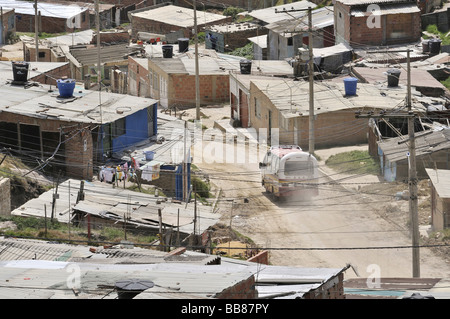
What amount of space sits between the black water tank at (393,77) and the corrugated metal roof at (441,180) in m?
11.8

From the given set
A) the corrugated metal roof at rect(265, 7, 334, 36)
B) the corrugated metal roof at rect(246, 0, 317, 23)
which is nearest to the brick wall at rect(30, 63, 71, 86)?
the corrugated metal roof at rect(265, 7, 334, 36)

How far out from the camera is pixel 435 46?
53.0 m

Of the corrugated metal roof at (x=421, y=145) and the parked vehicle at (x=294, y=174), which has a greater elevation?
the corrugated metal roof at (x=421, y=145)

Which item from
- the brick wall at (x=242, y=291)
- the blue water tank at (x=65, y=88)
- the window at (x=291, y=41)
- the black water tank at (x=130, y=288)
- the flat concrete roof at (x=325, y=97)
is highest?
the black water tank at (x=130, y=288)

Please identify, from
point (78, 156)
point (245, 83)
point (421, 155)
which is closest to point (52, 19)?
point (245, 83)

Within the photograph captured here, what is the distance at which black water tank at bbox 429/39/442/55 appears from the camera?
173ft

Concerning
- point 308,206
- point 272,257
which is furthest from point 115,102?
point 272,257

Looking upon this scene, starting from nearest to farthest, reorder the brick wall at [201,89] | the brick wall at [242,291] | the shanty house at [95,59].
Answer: the brick wall at [242,291] → the brick wall at [201,89] → the shanty house at [95,59]

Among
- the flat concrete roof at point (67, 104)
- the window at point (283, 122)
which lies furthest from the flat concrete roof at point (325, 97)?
the flat concrete roof at point (67, 104)

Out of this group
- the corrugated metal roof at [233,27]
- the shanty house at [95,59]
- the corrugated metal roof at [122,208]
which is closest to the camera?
the corrugated metal roof at [122,208]

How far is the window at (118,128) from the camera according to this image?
1533 inches

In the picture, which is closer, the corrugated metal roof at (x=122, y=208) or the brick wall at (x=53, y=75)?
the corrugated metal roof at (x=122, y=208)

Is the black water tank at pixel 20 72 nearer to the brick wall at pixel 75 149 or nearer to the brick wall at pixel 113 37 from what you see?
the brick wall at pixel 75 149
